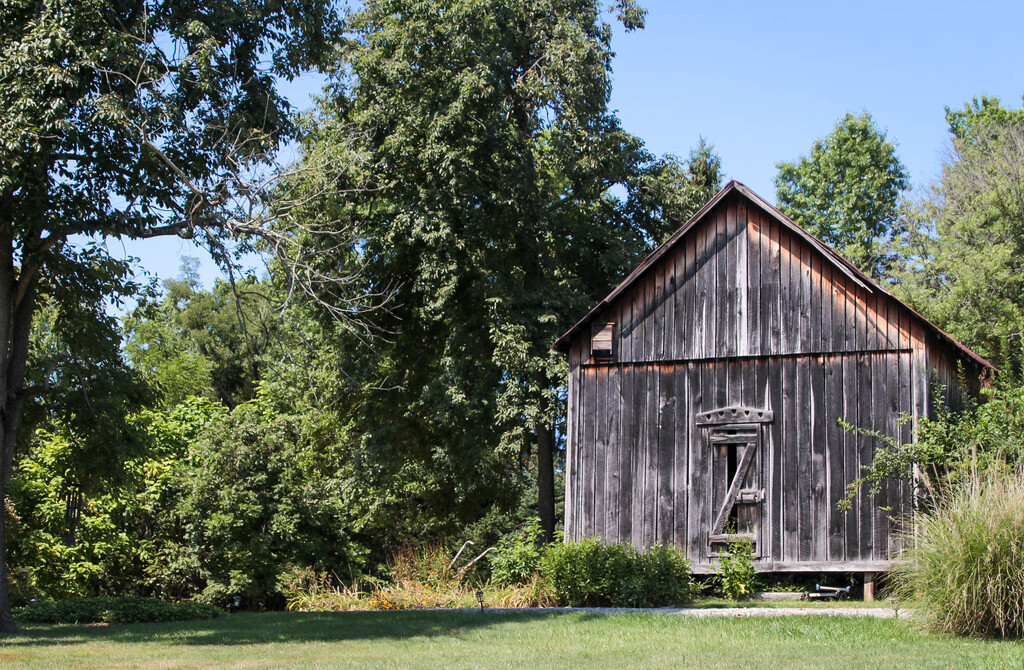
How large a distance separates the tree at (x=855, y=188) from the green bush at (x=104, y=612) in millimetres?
28128

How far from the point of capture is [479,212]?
77.9 ft

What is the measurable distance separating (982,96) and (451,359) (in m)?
31.1

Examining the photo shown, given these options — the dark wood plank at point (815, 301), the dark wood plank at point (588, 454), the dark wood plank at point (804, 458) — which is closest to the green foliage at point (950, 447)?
the dark wood plank at point (804, 458)

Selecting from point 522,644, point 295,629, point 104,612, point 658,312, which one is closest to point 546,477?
point 658,312

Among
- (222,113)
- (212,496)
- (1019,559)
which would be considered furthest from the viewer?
(212,496)

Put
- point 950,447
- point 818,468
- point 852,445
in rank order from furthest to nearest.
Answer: point 818,468
point 852,445
point 950,447

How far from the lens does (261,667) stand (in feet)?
37.2

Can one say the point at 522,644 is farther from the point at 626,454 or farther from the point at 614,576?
the point at 626,454

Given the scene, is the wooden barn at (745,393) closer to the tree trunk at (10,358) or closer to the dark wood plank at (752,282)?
the dark wood plank at (752,282)

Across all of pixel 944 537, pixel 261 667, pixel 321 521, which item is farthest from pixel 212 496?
pixel 944 537

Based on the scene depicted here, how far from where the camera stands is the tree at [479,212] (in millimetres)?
23156

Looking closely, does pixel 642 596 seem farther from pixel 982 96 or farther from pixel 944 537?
pixel 982 96

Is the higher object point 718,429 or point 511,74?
point 511,74

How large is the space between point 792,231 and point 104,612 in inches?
541
